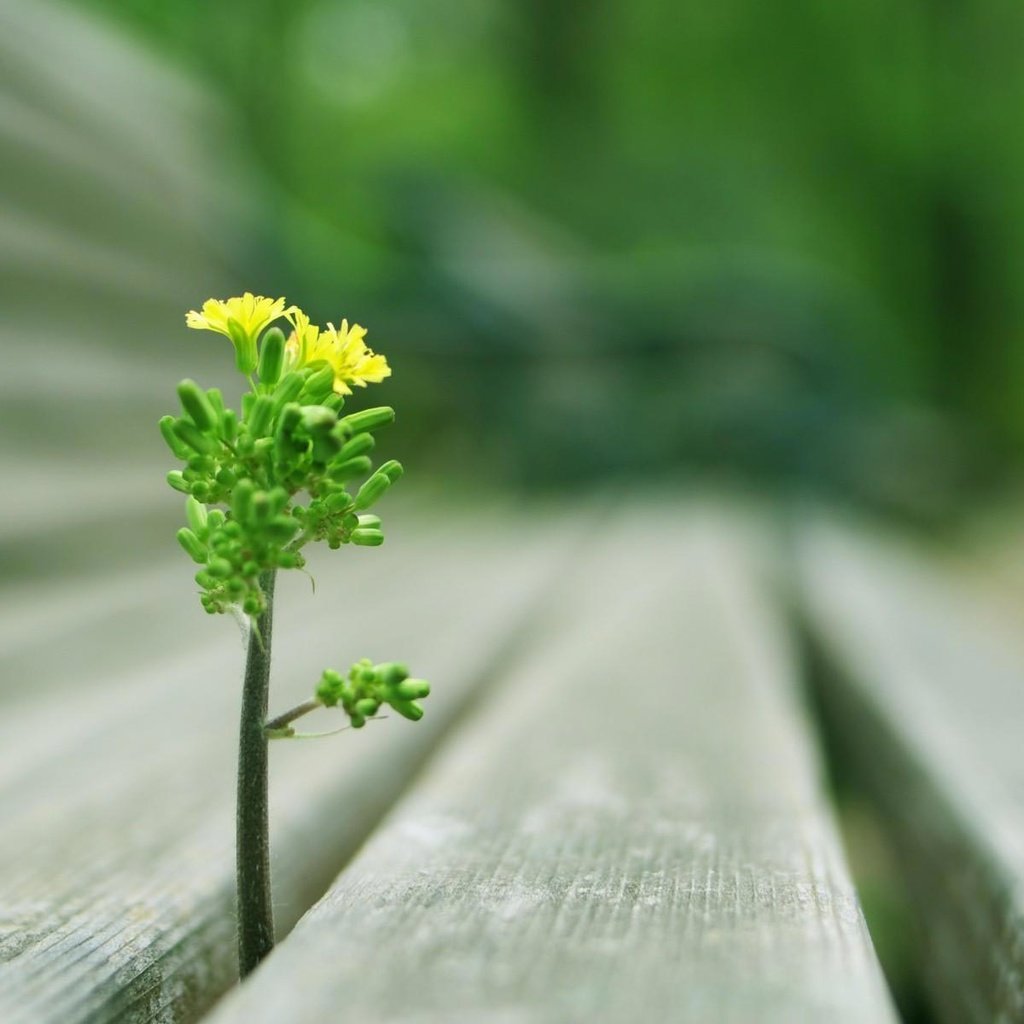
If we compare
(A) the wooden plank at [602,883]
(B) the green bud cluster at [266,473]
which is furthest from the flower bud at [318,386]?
(A) the wooden plank at [602,883]

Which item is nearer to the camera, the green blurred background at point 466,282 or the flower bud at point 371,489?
the flower bud at point 371,489

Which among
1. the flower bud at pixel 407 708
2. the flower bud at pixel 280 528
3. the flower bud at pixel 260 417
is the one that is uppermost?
the flower bud at pixel 260 417

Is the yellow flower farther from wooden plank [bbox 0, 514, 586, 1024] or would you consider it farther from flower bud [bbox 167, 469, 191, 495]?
wooden plank [bbox 0, 514, 586, 1024]

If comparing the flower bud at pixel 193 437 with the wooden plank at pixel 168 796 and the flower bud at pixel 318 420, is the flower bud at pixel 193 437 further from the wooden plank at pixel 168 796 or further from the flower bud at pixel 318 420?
the wooden plank at pixel 168 796

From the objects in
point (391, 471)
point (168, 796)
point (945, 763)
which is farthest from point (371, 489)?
point (945, 763)

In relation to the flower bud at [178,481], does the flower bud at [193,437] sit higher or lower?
higher

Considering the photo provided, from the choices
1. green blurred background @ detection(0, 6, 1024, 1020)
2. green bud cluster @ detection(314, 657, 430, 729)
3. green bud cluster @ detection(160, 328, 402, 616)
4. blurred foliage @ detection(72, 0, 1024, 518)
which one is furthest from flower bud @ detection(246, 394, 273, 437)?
blurred foliage @ detection(72, 0, 1024, 518)

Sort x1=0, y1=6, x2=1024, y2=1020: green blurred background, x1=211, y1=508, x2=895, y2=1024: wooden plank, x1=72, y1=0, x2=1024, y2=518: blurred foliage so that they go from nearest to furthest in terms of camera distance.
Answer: x1=211, y1=508, x2=895, y2=1024: wooden plank, x1=0, y1=6, x2=1024, y2=1020: green blurred background, x1=72, y1=0, x2=1024, y2=518: blurred foliage

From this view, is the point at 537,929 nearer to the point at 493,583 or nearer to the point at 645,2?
the point at 493,583
